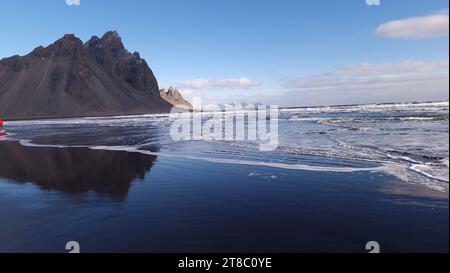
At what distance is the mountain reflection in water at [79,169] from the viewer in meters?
10.1

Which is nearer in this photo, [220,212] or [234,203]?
[220,212]

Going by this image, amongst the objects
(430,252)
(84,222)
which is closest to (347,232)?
(430,252)

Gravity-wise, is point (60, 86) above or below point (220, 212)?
above

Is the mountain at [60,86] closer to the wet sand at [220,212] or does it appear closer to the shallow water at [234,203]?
the shallow water at [234,203]

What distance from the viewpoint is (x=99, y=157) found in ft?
51.7

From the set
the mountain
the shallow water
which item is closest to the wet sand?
the shallow water

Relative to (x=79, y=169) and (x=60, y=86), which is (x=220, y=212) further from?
(x=60, y=86)

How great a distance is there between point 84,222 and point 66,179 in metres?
5.00

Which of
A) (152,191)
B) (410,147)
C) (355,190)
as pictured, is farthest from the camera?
(410,147)

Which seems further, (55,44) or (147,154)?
(55,44)

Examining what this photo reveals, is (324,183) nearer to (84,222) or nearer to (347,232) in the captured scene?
(347,232)

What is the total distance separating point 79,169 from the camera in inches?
507

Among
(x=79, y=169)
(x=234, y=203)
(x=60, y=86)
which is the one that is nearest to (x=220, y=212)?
(x=234, y=203)

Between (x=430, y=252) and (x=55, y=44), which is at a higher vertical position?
(x=55, y=44)
